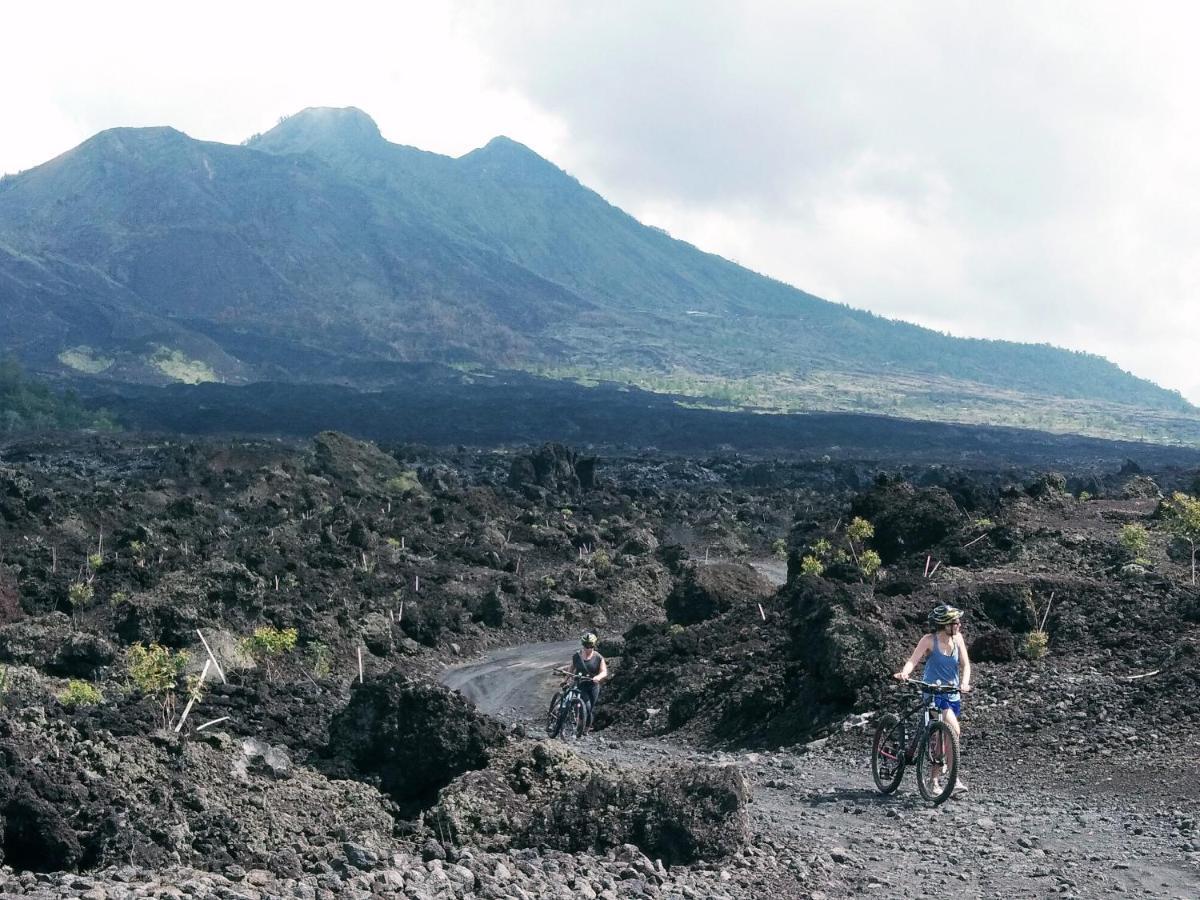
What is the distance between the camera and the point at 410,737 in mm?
9656

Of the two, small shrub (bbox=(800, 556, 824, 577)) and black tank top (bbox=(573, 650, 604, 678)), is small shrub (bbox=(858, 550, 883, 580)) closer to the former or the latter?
small shrub (bbox=(800, 556, 824, 577))

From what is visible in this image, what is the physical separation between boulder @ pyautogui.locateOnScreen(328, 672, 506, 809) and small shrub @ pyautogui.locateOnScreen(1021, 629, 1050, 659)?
20.9 feet

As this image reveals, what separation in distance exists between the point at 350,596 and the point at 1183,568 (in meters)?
15.3

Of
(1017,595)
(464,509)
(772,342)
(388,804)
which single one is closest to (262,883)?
(388,804)

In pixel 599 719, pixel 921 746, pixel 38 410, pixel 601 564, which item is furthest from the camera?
pixel 38 410

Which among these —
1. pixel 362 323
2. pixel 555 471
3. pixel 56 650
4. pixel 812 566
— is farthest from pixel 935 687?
pixel 362 323

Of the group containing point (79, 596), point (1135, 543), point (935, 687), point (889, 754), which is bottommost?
point (79, 596)

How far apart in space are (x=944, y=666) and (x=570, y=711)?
6.44 meters

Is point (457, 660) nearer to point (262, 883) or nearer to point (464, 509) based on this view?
point (464, 509)

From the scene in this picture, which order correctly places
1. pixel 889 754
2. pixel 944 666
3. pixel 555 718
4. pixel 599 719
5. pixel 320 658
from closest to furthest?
pixel 944 666 < pixel 889 754 < pixel 555 718 < pixel 599 719 < pixel 320 658

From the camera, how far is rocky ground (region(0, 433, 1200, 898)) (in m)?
7.28

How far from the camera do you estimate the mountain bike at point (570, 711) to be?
14.8 meters

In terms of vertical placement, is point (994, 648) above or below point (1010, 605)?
below

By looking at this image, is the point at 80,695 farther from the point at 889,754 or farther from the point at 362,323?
the point at 362,323
